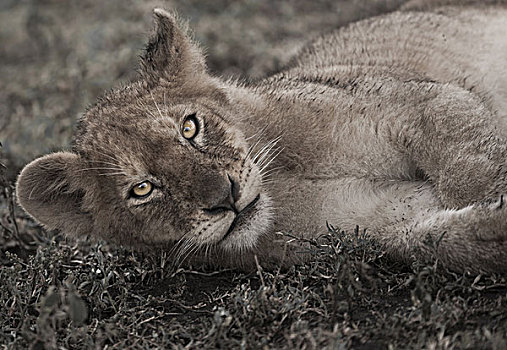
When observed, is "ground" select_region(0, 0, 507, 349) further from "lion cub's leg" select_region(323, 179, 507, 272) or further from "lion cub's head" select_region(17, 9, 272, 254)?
"lion cub's head" select_region(17, 9, 272, 254)

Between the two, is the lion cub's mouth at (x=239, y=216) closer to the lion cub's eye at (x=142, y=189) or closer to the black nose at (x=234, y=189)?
the black nose at (x=234, y=189)

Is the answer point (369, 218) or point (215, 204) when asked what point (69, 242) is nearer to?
point (215, 204)

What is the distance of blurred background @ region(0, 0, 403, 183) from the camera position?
894cm

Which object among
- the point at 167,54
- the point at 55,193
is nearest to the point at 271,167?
the point at 167,54

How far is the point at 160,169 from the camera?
189 inches

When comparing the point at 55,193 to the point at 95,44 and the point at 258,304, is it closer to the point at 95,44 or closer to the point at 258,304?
the point at 258,304

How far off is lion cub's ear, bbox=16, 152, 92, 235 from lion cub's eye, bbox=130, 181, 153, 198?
0.53 m

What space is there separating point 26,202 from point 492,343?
10.6ft

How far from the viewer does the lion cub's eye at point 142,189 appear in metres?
4.88

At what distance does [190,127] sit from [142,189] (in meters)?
0.52

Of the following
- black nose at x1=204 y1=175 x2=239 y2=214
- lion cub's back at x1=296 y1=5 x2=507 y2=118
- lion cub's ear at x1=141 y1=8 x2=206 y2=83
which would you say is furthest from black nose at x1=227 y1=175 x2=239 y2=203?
lion cub's back at x1=296 y1=5 x2=507 y2=118

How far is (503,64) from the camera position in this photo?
6.68 meters

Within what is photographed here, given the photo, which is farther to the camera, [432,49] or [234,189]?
[432,49]

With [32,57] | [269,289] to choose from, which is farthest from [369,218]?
[32,57]
